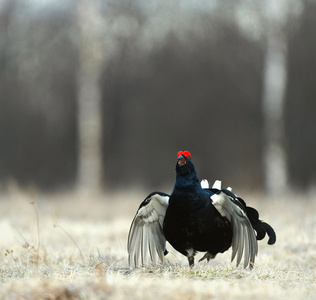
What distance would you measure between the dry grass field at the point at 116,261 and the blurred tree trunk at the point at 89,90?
1.85m

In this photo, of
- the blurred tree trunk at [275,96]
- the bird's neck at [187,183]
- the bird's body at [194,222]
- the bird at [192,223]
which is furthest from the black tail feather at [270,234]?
the blurred tree trunk at [275,96]

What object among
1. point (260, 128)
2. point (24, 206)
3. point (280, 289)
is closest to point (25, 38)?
point (260, 128)

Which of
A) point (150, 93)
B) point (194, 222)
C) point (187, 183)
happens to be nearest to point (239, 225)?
point (194, 222)

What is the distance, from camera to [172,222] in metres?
4.34

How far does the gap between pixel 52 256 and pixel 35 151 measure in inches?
476

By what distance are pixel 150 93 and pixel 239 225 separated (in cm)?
1184

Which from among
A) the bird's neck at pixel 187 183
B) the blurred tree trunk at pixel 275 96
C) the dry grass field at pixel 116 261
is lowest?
the dry grass field at pixel 116 261

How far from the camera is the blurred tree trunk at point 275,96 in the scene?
11.6m

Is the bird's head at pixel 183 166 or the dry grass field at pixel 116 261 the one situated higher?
the bird's head at pixel 183 166

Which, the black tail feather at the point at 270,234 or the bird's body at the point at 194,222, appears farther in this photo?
the black tail feather at the point at 270,234

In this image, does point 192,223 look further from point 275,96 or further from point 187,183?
point 275,96

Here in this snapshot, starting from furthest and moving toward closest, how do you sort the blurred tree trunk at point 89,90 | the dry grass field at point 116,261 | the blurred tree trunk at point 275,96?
the blurred tree trunk at point 89,90
the blurred tree trunk at point 275,96
the dry grass field at point 116,261

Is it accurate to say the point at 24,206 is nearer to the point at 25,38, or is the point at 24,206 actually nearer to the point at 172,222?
the point at 172,222

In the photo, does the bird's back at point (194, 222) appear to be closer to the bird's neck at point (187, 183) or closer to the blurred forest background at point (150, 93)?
the bird's neck at point (187, 183)
